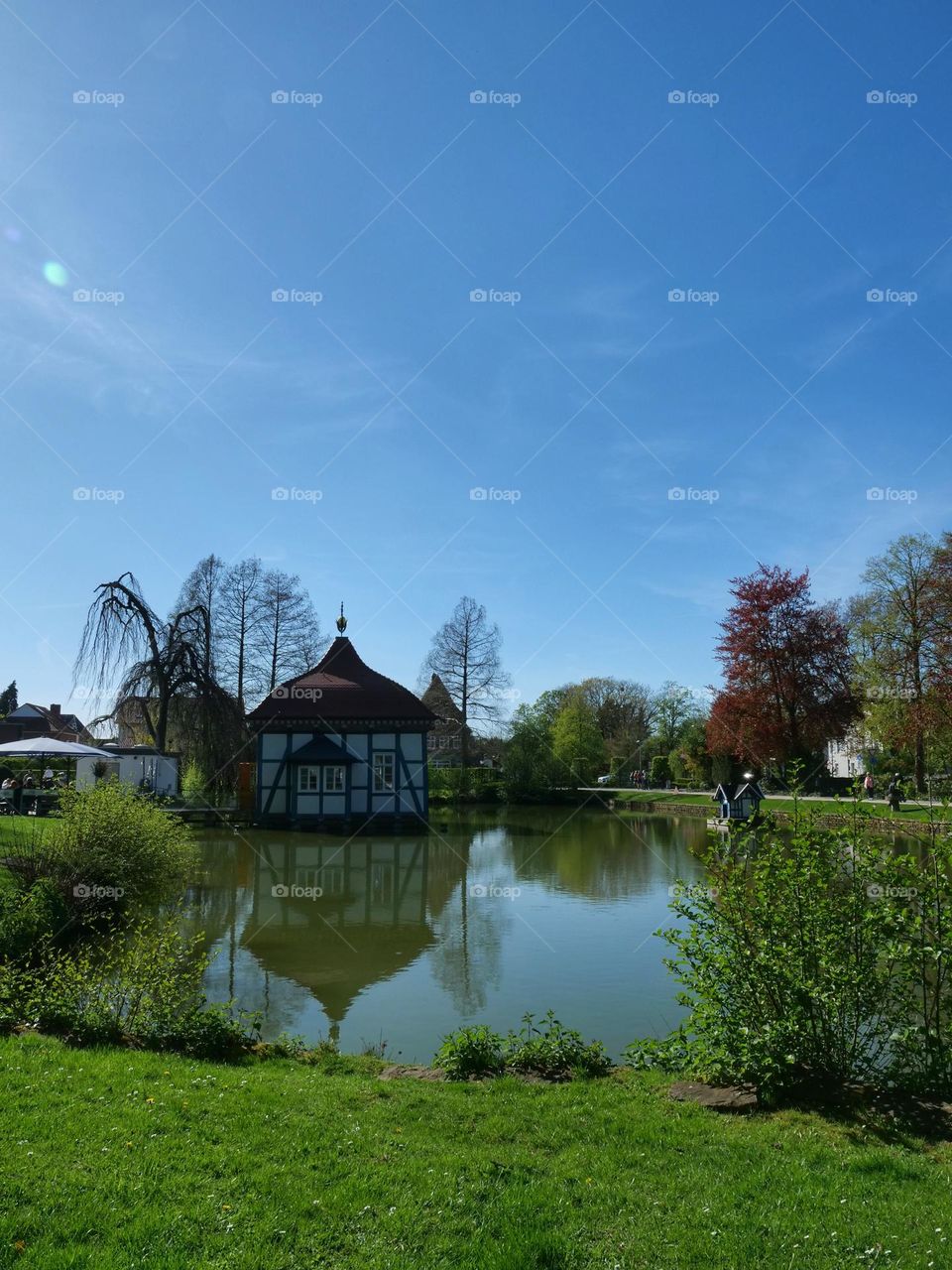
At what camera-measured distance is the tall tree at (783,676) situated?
107 feet

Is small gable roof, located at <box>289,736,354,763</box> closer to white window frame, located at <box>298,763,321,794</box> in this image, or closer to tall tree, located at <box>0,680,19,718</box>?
white window frame, located at <box>298,763,321,794</box>

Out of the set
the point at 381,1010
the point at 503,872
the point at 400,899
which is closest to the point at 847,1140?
the point at 381,1010

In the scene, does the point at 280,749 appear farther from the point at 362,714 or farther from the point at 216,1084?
the point at 216,1084

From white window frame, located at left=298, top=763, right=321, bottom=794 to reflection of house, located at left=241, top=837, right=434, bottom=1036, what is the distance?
5.59 m

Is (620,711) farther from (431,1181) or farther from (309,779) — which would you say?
(431,1181)

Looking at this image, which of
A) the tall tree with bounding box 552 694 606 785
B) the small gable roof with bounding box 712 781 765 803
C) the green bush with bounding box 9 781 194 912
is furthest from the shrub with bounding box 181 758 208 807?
the tall tree with bounding box 552 694 606 785

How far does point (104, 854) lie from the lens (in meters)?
11.5

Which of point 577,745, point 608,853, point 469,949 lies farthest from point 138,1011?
point 577,745

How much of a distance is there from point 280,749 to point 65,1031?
23.4 metres

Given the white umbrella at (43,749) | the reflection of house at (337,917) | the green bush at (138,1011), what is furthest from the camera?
the white umbrella at (43,749)

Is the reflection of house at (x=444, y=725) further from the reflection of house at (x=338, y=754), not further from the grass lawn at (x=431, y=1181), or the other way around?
the grass lawn at (x=431, y=1181)
